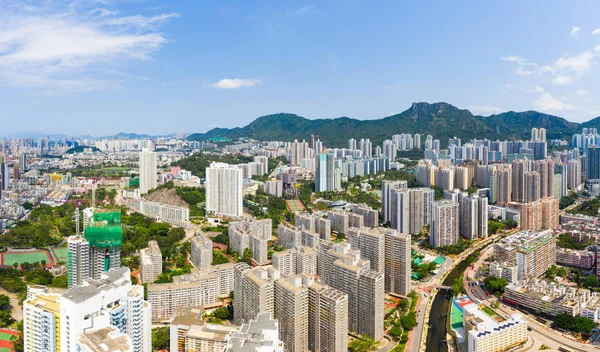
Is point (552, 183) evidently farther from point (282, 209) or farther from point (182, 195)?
point (182, 195)

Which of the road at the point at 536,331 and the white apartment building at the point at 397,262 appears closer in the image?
the road at the point at 536,331

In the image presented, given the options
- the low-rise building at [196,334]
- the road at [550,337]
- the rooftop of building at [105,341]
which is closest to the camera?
the rooftop of building at [105,341]

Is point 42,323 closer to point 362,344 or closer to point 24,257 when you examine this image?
point 362,344

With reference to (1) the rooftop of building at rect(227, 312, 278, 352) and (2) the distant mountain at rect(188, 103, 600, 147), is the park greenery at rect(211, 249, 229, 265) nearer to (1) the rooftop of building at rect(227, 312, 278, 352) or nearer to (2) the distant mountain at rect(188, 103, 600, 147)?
(1) the rooftop of building at rect(227, 312, 278, 352)

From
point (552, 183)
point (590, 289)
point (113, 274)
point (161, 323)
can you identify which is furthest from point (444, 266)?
point (552, 183)

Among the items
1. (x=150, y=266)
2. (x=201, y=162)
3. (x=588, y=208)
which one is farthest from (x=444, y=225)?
(x=201, y=162)

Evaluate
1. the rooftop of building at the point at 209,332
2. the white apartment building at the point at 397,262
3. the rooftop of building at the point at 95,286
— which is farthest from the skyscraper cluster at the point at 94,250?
the white apartment building at the point at 397,262

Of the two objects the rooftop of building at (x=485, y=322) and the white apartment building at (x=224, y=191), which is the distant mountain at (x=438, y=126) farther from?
the rooftop of building at (x=485, y=322)
